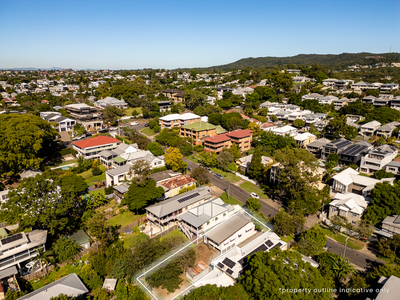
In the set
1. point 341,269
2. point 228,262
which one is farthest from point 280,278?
point 341,269

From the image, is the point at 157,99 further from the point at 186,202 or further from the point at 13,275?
the point at 13,275

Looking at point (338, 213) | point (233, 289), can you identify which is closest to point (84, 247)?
point (233, 289)

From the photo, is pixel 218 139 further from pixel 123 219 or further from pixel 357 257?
pixel 357 257

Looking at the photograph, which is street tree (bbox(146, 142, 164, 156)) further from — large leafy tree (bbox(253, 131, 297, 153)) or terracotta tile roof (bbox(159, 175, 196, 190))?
large leafy tree (bbox(253, 131, 297, 153))

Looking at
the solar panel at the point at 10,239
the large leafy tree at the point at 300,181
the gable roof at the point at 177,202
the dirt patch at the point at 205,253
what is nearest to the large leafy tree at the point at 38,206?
the solar panel at the point at 10,239

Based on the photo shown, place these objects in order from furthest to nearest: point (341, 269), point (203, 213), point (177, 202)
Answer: point (177, 202)
point (203, 213)
point (341, 269)

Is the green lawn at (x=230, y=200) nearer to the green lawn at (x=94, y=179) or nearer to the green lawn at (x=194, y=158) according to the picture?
the green lawn at (x=194, y=158)
